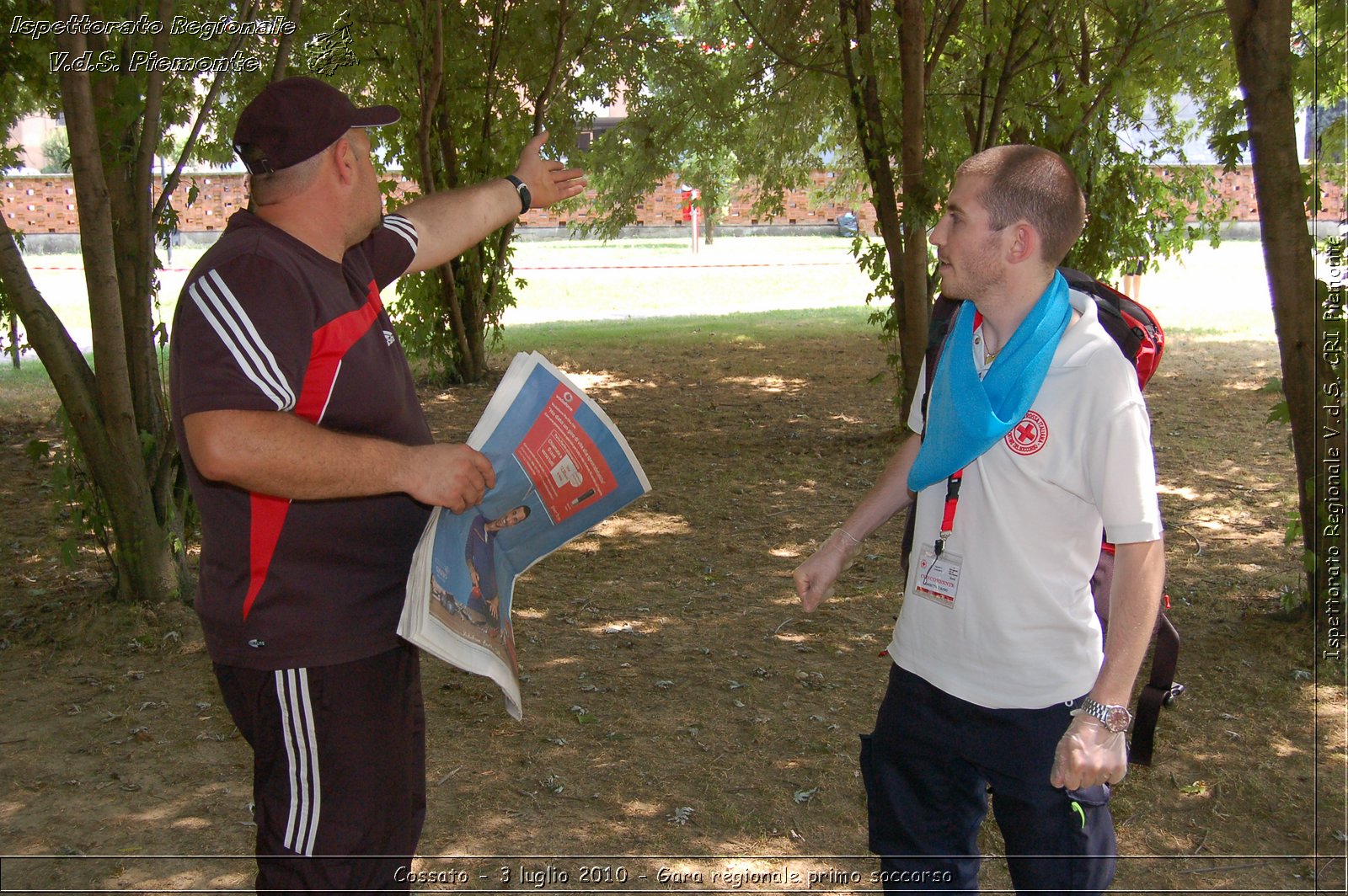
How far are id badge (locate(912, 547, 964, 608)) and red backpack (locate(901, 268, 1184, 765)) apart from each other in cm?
18

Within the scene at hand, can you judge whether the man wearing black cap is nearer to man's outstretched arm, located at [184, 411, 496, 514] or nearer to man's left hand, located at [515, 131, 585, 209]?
man's outstretched arm, located at [184, 411, 496, 514]

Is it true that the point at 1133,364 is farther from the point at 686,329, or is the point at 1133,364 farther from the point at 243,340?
the point at 686,329

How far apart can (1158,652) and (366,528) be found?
6.21 feet

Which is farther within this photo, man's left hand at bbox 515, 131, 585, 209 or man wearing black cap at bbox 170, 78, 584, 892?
man's left hand at bbox 515, 131, 585, 209

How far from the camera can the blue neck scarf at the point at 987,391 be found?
7.88ft

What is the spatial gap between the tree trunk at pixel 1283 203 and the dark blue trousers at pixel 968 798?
3.23 meters

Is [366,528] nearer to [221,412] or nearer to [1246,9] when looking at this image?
[221,412]

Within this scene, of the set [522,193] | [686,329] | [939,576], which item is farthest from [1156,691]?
[686,329]

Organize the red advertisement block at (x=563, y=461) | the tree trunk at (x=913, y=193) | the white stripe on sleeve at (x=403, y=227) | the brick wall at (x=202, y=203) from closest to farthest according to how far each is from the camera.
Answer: the red advertisement block at (x=563, y=461) < the white stripe on sleeve at (x=403, y=227) < the tree trunk at (x=913, y=193) < the brick wall at (x=202, y=203)

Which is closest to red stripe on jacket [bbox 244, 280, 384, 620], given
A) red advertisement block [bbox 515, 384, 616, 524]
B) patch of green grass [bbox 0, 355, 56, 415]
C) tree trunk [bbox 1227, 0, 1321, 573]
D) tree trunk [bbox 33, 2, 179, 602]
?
red advertisement block [bbox 515, 384, 616, 524]

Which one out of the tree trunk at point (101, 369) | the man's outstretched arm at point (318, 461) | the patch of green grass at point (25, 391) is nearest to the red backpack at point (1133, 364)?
the man's outstretched arm at point (318, 461)

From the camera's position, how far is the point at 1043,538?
2457 millimetres

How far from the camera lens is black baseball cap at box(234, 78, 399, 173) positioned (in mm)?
2494

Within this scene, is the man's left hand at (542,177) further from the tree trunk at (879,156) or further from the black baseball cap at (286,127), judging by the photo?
the tree trunk at (879,156)
